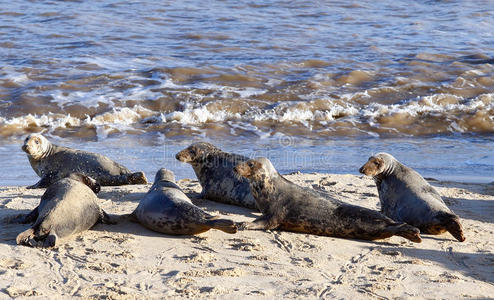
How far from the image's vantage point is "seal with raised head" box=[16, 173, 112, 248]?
502cm

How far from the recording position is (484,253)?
535 cm

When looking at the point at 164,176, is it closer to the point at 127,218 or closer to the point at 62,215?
the point at 127,218

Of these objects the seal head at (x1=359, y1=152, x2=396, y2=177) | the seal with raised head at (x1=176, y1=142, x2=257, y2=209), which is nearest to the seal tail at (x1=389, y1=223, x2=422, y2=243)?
the seal head at (x1=359, y1=152, x2=396, y2=177)

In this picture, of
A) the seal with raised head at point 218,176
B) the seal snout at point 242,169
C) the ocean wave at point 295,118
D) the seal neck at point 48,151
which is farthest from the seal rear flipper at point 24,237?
the ocean wave at point 295,118

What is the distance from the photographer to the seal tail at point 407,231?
5.46 meters

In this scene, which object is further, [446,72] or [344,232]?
[446,72]

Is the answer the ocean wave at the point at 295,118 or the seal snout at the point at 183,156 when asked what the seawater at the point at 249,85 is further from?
the seal snout at the point at 183,156

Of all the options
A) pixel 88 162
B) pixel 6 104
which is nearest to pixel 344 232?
pixel 88 162

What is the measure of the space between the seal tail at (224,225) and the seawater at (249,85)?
11.8 feet

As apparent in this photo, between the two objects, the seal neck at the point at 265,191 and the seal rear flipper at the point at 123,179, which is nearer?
the seal neck at the point at 265,191

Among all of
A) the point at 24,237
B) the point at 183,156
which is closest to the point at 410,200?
the point at 183,156

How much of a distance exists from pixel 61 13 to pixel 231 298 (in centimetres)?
1843

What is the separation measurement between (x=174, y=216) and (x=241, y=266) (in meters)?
0.98

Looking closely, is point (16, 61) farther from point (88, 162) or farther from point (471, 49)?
point (471, 49)
